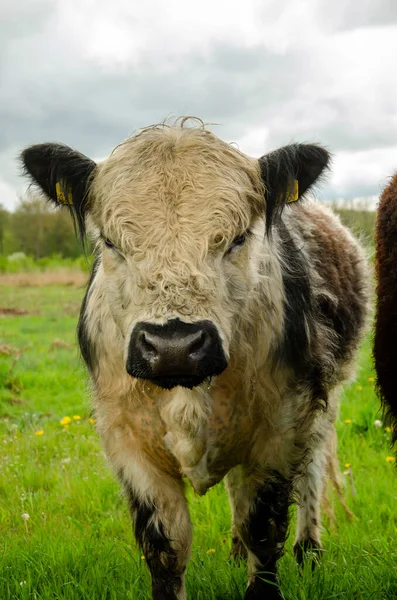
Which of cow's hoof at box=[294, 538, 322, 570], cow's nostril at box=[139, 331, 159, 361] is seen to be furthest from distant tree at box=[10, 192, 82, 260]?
cow's nostril at box=[139, 331, 159, 361]

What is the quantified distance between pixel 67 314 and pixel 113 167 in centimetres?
1392

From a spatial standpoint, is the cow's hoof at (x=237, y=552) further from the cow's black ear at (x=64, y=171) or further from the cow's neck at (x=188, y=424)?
the cow's black ear at (x=64, y=171)

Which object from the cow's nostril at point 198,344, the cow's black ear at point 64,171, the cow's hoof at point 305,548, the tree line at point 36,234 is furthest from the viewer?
the tree line at point 36,234

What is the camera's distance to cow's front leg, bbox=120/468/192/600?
3445 millimetres

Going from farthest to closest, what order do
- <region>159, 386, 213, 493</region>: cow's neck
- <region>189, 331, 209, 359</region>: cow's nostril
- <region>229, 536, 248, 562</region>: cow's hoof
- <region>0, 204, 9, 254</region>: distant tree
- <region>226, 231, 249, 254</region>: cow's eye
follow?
<region>0, 204, 9, 254</region>: distant tree, <region>229, 536, 248, 562</region>: cow's hoof, <region>159, 386, 213, 493</region>: cow's neck, <region>226, 231, 249, 254</region>: cow's eye, <region>189, 331, 209, 359</region>: cow's nostril

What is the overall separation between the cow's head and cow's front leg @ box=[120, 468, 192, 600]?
748 millimetres

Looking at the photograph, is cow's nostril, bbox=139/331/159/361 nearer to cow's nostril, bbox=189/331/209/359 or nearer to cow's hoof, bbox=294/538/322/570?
cow's nostril, bbox=189/331/209/359

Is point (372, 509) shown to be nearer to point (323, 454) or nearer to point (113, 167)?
point (323, 454)

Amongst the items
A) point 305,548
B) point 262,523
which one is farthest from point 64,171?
point 305,548

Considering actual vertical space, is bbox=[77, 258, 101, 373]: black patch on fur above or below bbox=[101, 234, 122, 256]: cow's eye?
below

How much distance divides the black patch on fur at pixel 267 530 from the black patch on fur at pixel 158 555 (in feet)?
1.33

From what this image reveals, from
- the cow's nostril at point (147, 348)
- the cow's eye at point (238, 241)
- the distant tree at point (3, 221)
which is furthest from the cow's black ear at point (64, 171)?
the distant tree at point (3, 221)

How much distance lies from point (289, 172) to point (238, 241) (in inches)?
19.1

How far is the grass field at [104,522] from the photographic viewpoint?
142 inches
